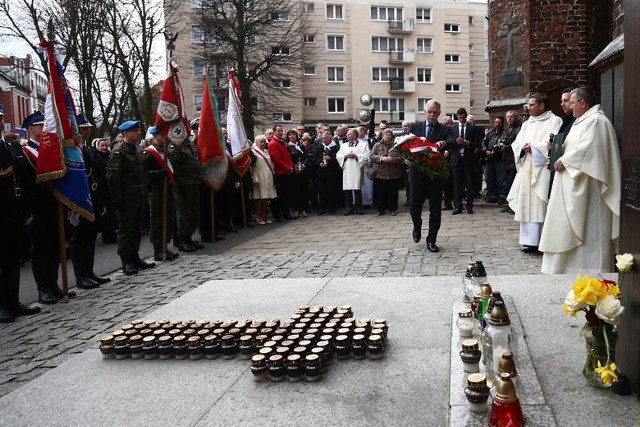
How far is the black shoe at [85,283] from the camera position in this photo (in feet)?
25.4

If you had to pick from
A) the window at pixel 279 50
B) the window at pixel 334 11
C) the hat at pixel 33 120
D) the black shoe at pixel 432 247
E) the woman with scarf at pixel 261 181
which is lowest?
the black shoe at pixel 432 247

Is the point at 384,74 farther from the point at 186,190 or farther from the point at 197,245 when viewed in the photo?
the point at 186,190

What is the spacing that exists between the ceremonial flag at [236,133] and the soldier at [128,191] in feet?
12.3

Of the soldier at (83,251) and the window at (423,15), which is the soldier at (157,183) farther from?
the window at (423,15)

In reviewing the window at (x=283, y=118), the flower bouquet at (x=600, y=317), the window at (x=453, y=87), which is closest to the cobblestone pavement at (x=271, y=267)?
the flower bouquet at (x=600, y=317)

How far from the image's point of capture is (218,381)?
12.8ft

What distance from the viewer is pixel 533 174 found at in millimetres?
8305

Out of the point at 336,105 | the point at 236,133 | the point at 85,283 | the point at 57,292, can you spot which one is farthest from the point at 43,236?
the point at 336,105

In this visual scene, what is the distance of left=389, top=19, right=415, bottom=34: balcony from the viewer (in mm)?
54594

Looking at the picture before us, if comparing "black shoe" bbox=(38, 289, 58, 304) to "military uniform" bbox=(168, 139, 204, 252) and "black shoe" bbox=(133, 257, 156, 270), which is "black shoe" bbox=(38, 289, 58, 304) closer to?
"black shoe" bbox=(133, 257, 156, 270)

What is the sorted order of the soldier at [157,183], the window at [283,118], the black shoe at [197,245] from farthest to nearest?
1. the window at [283,118]
2. the black shoe at [197,245]
3. the soldier at [157,183]

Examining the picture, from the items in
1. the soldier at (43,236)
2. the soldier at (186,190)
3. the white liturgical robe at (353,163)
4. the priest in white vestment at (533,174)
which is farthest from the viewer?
the white liturgical robe at (353,163)

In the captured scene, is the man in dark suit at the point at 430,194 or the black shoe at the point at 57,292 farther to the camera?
the man in dark suit at the point at 430,194

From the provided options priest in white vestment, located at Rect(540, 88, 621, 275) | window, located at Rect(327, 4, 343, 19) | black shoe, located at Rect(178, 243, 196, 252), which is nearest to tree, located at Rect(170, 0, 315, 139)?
window, located at Rect(327, 4, 343, 19)
